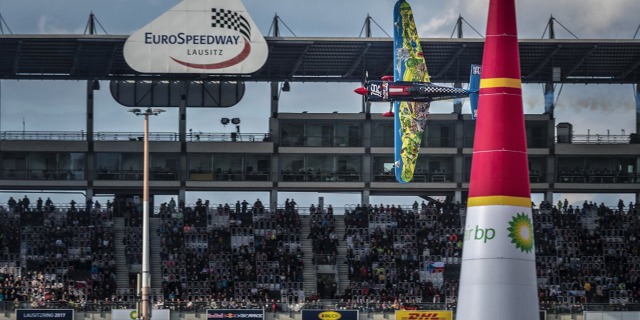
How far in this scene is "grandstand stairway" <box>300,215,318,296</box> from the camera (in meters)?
91.8

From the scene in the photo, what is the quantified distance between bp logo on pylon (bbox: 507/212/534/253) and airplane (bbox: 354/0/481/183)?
4537 cm

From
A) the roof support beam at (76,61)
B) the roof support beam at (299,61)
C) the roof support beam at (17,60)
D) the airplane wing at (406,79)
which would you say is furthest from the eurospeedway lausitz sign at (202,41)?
the airplane wing at (406,79)

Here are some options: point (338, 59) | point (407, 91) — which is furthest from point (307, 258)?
point (407, 91)

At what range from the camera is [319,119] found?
102375 millimetres

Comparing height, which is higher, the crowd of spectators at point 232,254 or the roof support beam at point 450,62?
the roof support beam at point 450,62

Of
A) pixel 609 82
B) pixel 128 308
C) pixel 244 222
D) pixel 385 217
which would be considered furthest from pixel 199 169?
pixel 609 82

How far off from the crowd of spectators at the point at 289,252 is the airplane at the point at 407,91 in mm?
9137

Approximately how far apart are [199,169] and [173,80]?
7743mm

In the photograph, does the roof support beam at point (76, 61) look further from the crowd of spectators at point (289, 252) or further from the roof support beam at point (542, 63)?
the roof support beam at point (542, 63)

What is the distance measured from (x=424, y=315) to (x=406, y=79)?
1385 centimetres

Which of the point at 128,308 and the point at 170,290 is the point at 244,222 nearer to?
the point at 170,290

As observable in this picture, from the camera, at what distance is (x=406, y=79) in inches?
3268

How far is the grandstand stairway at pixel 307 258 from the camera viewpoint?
9175 centimetres

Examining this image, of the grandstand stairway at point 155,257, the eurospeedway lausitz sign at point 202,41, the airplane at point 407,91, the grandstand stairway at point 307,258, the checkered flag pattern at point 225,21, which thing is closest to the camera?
the airplane at point 407,91
